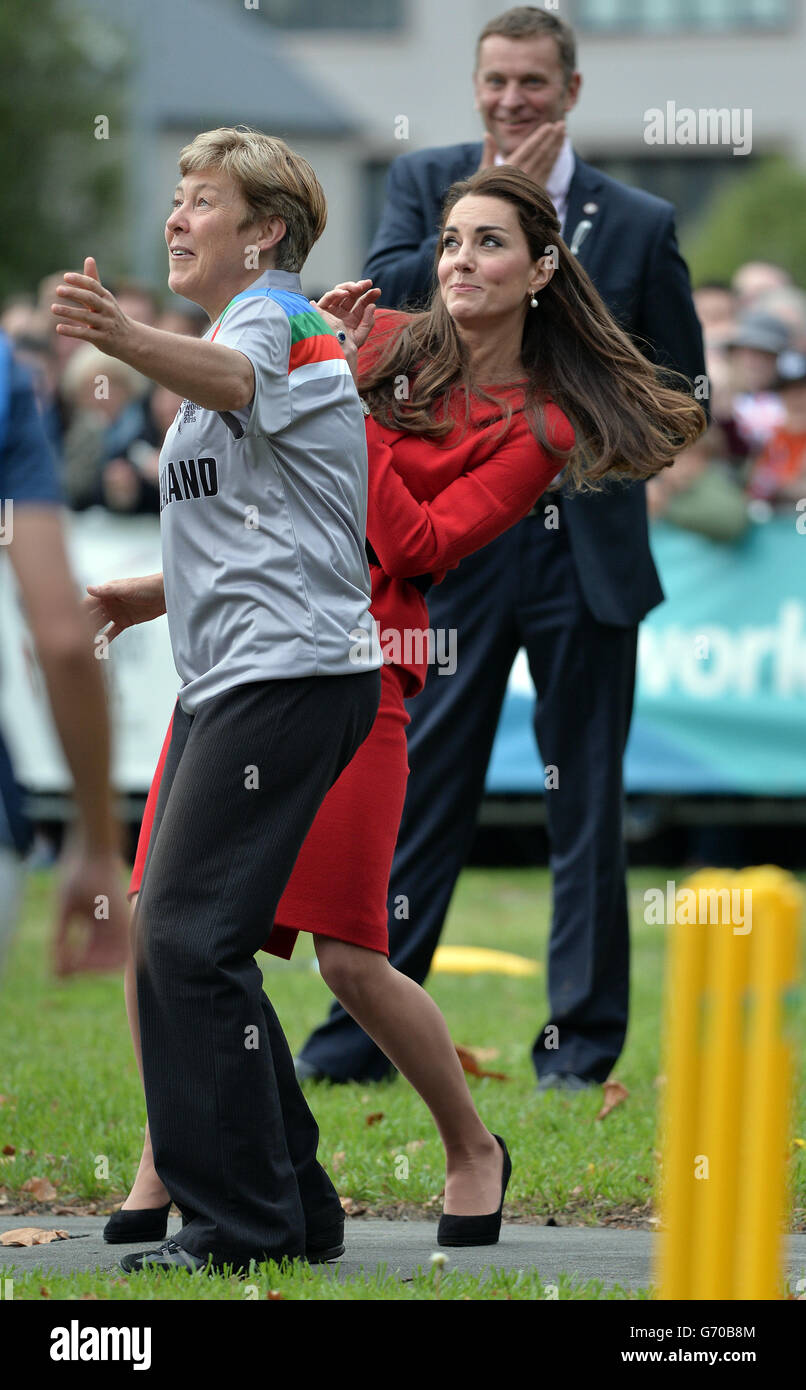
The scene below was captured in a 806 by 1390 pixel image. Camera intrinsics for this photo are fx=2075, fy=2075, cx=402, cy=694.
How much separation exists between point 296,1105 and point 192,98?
5160 centimetres

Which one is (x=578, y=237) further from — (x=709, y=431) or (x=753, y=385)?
(x=753, y=385)

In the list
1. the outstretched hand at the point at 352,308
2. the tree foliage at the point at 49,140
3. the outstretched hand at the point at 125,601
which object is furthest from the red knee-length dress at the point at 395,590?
the tree foliage at the point at 49,140

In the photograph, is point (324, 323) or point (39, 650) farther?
point (324, 323)

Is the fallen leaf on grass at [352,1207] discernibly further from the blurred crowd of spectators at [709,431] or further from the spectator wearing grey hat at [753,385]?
the spectator wearing grey hat at [753,385]

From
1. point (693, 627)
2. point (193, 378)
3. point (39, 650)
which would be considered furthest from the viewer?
point (693, 627)

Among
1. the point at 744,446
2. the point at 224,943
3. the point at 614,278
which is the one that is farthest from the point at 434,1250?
the point at 744,446

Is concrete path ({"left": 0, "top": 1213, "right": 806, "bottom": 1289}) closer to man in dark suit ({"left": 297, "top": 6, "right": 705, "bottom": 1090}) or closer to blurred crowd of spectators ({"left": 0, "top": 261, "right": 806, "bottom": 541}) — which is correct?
man in dark suit ({"left": 297, "top": 6, "right": 705, "bottom": 1090})

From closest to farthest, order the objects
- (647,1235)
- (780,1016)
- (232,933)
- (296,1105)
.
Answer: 1. (780,1016)
2. (232,933)
3. (296,1105)
4. (647,1235)

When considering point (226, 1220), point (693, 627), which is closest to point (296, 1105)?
point (226, 1220)

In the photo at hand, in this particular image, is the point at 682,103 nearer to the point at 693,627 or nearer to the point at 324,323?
the point at 693,627

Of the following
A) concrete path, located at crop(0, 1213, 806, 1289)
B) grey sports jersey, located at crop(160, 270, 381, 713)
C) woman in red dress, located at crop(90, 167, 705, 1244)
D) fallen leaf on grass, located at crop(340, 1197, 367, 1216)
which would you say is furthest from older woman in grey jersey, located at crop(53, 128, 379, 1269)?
fallen leaf on grass, located at crop(340, 1197, 367, 1216)

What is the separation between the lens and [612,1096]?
5.67 metres

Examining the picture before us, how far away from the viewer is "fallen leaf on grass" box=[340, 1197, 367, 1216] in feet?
15.5

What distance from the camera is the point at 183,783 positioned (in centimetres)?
377
